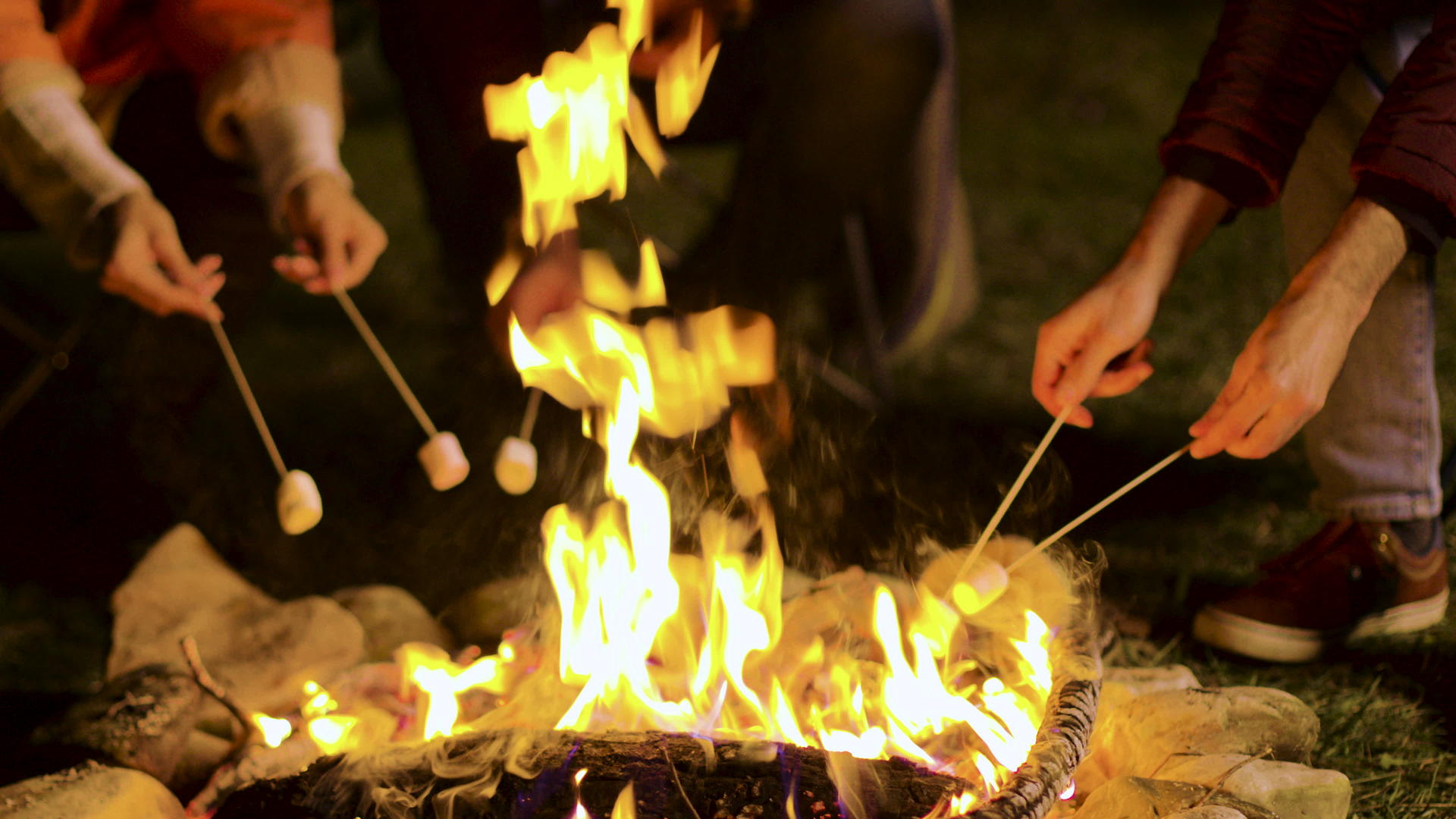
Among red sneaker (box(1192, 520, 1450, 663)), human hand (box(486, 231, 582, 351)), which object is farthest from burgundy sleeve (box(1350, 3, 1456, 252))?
human hand (box(486, 231, 582, 351))

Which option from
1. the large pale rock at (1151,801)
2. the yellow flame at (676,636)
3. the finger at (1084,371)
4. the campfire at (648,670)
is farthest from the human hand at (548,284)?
the large pale rock at (1151,801)

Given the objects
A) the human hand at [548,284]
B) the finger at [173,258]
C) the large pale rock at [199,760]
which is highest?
the finger at [173,258]

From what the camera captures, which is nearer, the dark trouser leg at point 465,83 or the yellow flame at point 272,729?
the yellow flame at point 272,729

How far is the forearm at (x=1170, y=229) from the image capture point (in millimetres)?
1729

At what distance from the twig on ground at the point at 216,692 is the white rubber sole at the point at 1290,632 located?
1616 millimetres

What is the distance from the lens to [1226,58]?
69.2 inches

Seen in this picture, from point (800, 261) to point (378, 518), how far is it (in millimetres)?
1126

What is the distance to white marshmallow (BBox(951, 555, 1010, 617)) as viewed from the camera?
A: 1.59m

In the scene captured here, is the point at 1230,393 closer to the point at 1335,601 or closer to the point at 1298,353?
the point at 1298,353

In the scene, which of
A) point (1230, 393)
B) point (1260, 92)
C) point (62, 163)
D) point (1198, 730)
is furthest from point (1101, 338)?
point (62, 163)

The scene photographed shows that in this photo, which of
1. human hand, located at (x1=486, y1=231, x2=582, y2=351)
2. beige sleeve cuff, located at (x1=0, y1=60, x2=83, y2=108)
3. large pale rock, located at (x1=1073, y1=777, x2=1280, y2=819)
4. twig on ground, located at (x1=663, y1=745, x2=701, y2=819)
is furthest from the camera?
human hand, located at (x1=486, y1=231, x2=582, y2=351)

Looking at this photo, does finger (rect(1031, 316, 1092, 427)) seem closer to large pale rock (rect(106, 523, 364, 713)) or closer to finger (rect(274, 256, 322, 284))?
large pale rock (rect(106, 523, 364, 713))

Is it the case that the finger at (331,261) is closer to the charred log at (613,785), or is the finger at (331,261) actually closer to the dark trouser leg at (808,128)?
the dark trouser leg at (808,128)

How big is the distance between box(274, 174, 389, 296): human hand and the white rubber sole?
1691mm
